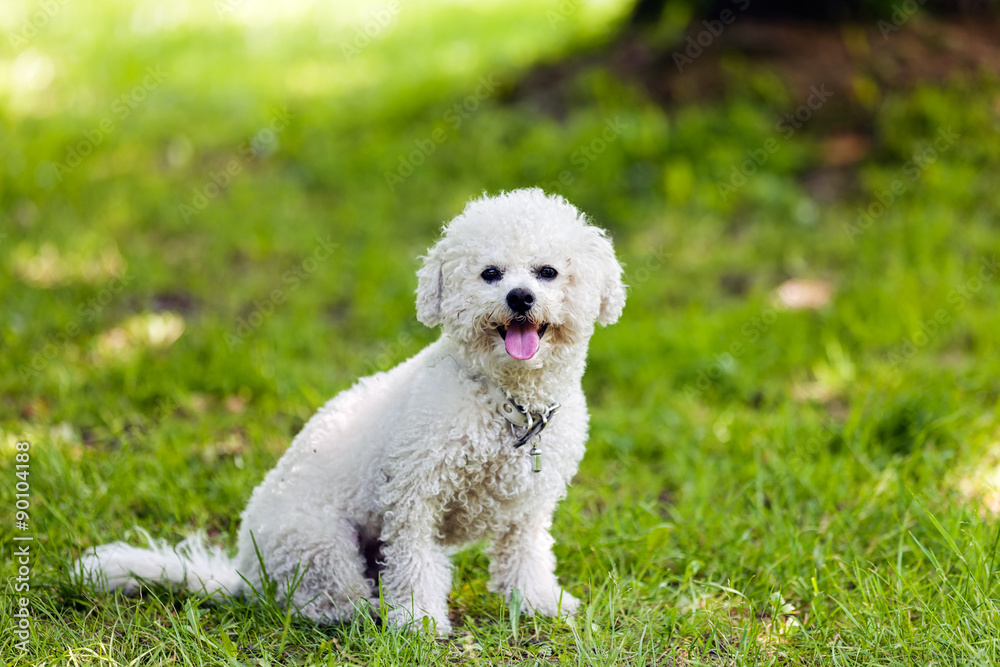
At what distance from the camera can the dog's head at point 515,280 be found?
101 inches

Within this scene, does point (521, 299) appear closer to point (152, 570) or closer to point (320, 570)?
point (320, 570)

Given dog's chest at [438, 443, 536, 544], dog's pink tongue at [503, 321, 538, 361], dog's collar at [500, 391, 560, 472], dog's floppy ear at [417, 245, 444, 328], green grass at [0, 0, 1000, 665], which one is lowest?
green grass at [0, 0, 1000, 665]

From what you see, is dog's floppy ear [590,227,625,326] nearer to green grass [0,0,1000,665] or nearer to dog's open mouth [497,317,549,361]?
dog's open mouth [497,317,549,361]

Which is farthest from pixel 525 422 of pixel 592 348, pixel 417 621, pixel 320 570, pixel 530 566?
pixel 592 348

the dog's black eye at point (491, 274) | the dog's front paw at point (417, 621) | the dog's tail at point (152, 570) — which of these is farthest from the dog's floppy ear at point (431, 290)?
the dog's tail at point (152, 570)

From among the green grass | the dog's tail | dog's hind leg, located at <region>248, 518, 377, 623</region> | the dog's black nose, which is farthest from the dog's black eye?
the dog's tail

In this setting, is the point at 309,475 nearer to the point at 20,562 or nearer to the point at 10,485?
the point at 20,562

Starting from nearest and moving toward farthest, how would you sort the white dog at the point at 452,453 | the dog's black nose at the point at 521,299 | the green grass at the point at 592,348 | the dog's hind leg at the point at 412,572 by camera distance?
the dog's black nose at the point at 521,299 → the white dog at the point at 452,453 → the dog's hind leg at the point at 412,572 → the green grass at the point at 592,348

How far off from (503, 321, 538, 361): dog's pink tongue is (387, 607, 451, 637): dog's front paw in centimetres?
80

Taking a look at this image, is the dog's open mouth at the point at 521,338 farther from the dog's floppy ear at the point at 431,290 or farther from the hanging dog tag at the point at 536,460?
the hanging dog tag at the point at 536,460

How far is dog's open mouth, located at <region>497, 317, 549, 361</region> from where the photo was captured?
2564 millimetres

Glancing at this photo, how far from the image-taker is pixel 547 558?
10.0ft

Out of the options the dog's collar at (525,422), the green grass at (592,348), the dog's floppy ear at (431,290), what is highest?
the dog's floppy ear at (431,290)

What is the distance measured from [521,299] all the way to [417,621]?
984 mm
